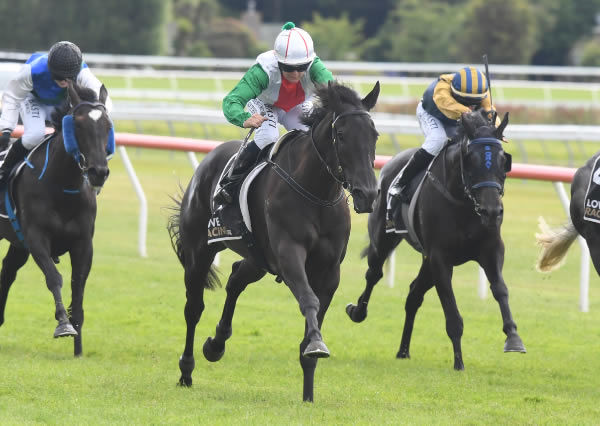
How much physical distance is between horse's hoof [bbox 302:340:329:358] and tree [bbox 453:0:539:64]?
36.9 m

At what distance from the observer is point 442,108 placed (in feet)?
24.5

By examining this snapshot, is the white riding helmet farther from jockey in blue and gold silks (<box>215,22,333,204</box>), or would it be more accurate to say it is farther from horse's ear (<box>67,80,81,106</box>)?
horse's ear (<box>67,80,81,106</box>)

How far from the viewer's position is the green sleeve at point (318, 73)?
617 cm

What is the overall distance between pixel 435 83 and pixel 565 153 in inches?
552

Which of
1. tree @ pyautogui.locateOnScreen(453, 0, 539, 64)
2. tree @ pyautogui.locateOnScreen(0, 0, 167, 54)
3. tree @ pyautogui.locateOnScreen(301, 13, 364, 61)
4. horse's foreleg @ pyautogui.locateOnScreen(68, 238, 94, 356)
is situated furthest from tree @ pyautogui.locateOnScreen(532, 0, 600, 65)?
horse's foreleg @ pyautogui.locateOnScreen(68, 238, 94, 356)

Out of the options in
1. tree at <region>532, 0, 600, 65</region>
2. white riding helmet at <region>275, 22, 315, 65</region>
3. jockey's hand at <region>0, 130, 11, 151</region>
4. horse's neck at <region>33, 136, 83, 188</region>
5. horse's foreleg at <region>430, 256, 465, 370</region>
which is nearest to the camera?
white riding helmet at <region>275, 22, 315, 65</region>

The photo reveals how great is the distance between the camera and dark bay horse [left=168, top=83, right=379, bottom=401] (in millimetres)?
5379

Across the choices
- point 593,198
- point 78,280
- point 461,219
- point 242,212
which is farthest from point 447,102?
point 78,280

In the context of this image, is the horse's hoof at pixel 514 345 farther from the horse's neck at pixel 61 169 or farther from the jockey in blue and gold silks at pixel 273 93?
the horse's neck at pixel 61 169

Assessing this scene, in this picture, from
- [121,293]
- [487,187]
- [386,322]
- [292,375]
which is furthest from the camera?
[121,293]

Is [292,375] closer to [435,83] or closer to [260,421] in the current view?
[260,421]

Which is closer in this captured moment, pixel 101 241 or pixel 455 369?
pixel 455 369

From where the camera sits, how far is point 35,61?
7324mm

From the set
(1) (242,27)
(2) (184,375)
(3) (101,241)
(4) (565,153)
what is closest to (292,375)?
(2) (184,375)
